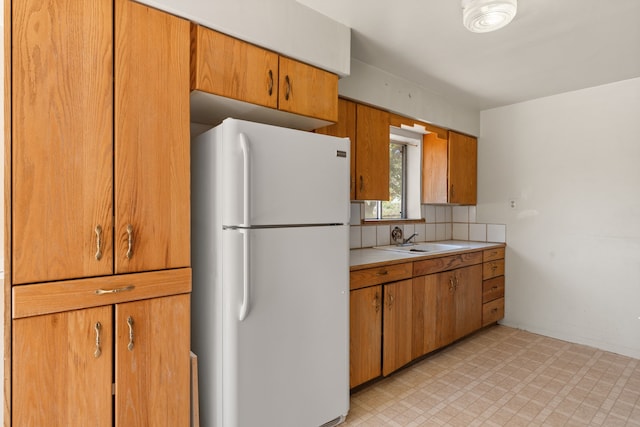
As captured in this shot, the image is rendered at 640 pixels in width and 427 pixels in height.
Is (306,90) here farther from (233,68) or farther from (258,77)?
(233,68)

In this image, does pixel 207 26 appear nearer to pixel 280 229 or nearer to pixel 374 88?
pixel 280 229

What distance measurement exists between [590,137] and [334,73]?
2.53m

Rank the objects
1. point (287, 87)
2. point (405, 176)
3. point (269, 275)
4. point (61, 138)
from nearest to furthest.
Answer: point (61, 138) < point (269, 275) < point (287, 87) < point (405, 176)

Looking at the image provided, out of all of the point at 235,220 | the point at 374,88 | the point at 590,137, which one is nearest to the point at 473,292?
the point at 590,137

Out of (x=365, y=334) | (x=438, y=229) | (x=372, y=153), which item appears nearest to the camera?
(x=365, y=334)

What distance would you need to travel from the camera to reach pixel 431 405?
7.28 feet

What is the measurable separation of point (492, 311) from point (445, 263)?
1048 millimetres

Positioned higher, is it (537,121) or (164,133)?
(537,121)

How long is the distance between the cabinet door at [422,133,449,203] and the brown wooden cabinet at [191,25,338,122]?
1.85 m

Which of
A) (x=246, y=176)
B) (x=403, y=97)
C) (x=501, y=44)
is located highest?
(x=501, y=44)

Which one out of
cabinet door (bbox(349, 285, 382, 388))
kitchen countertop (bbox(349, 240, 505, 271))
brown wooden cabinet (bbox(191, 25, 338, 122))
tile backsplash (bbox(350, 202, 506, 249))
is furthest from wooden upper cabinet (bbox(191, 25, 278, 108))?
tile backsplash (bbox(350, 202, 506, 249))

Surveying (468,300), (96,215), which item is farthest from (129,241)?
(468,300)

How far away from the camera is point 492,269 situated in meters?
3.53

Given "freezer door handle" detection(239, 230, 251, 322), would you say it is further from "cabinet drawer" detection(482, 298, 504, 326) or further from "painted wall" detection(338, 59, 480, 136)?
"cabinet drawer" detection(482, 298, 504, 326)
